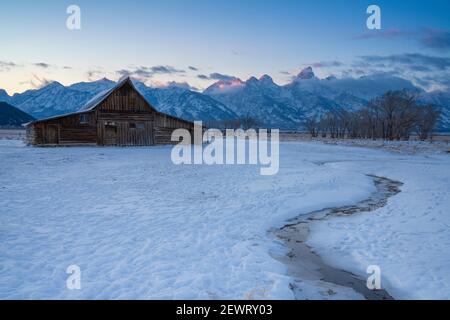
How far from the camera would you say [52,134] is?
3772cm

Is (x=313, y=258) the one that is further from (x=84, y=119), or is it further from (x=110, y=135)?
(x=84, y=119)

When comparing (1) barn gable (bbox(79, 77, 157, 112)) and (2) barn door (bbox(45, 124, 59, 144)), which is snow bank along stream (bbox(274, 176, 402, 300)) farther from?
(2) barn door (bbox(45, 124, 59, 144))

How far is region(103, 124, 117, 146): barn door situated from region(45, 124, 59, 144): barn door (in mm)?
4985

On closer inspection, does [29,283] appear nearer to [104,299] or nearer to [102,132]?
[104,299]

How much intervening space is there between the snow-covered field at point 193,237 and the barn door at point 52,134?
22.9 meters

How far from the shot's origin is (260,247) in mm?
7906

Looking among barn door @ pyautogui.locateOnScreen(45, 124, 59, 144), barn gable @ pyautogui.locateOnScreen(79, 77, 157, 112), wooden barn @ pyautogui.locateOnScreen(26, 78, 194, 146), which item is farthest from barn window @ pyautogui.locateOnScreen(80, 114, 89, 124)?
barn door @ pyautogui.locateOnScreen(45, 124, 59, 144)

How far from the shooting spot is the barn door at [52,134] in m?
37.6

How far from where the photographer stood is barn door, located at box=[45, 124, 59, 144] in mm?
37562

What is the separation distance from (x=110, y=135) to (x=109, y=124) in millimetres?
1240

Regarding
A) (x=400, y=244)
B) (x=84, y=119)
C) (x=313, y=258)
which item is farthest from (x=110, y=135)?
(x=400, y=244)

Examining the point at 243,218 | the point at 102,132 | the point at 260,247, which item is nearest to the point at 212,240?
the point at 260,247

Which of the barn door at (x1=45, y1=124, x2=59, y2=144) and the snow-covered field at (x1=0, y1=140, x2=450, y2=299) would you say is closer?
the snow-covered field at (x1=0, y1=140, x2=450, y2=299)
